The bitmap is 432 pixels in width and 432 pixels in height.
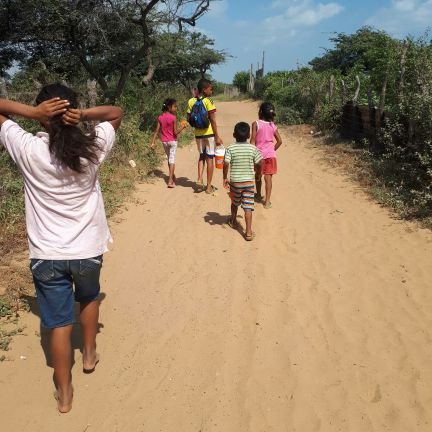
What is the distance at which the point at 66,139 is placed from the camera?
2.10 m

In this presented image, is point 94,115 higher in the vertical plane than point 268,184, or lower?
higher

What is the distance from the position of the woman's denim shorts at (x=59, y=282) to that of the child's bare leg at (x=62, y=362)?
60 mm

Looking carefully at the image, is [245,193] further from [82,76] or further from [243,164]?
[82,76]

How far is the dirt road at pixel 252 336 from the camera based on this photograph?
8.30 feet

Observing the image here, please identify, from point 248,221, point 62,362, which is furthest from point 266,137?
point 62,362

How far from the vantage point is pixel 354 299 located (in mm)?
3754

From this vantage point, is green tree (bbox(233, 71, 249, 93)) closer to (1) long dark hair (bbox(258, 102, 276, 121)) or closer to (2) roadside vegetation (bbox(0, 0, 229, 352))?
(2) roadside vegetation (bbox(0, 0, 229, 352))

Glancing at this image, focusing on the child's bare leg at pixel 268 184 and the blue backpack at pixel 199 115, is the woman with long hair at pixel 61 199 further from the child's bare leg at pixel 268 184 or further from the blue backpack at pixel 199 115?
the blue backpack at pixel 199 115

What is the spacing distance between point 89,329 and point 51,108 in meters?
1.42

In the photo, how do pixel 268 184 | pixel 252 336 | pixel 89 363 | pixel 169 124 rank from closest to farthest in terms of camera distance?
pixel 89 363 < pixel 252 336 < pixel 268 184 < pixel 169 124

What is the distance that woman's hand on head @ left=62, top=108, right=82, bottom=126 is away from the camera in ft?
6.78

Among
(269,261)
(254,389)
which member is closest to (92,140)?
(254,389)

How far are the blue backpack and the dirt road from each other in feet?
5.50

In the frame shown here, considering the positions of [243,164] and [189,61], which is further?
[189,61]
